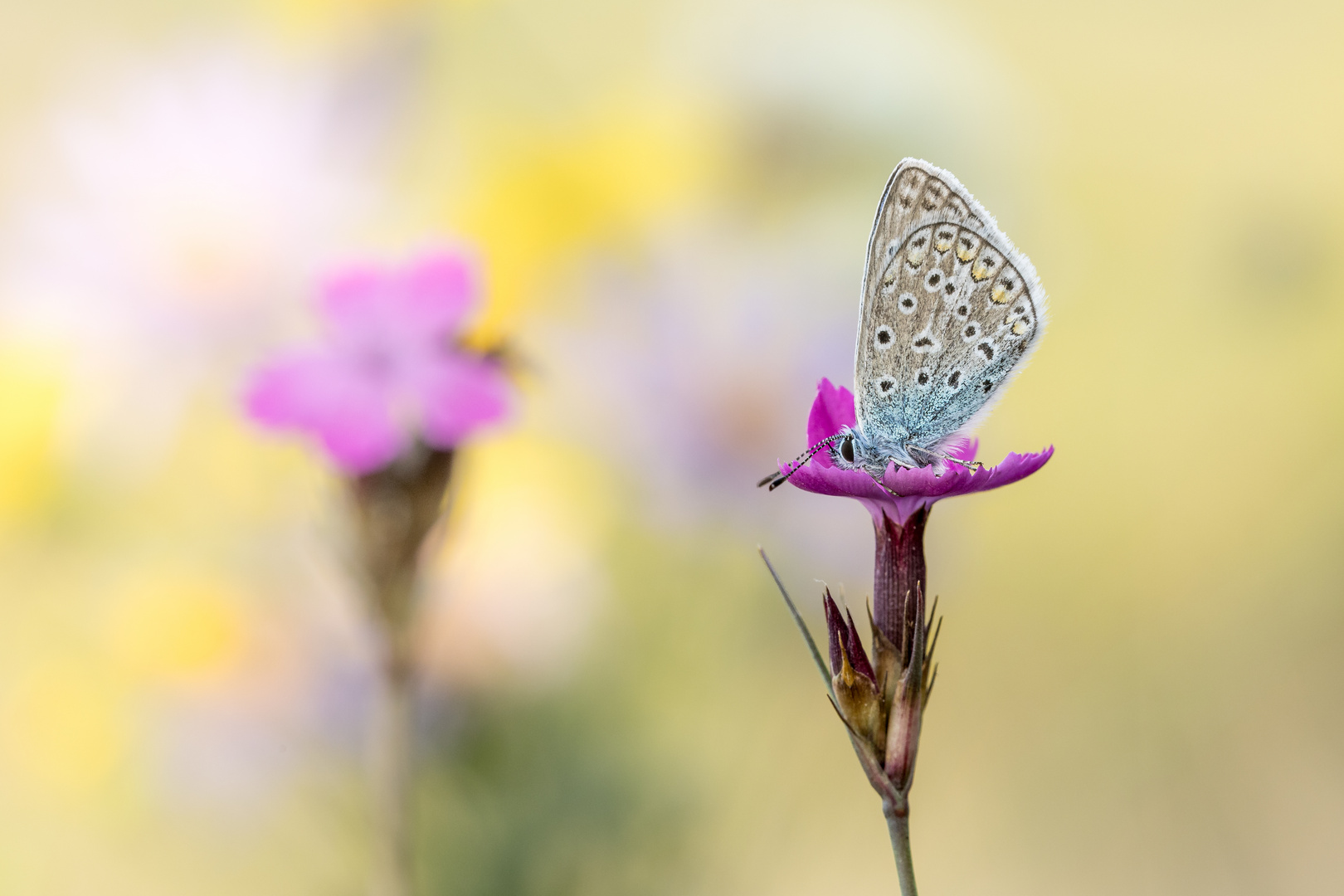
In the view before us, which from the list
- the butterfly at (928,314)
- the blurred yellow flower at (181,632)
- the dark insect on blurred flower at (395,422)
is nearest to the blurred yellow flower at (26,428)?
the blurred yellow flower at (181,632)

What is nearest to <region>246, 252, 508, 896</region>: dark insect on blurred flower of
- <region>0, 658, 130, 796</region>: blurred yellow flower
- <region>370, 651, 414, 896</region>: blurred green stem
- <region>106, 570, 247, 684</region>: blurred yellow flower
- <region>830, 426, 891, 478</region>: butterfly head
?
<region>370, 651, 414, 896</region>: blurred green stem

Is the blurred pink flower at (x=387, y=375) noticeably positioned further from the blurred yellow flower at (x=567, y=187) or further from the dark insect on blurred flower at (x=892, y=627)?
the blurred yellow flower at (x=567, y=187)

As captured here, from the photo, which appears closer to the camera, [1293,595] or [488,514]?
[488,514]

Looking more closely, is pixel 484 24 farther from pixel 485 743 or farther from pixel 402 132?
pixel 485 743

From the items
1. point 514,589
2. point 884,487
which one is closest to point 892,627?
point 884,487

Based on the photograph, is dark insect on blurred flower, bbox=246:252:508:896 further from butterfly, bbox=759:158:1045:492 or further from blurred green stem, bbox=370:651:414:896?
butterfly, bbox=759:158:1045:492

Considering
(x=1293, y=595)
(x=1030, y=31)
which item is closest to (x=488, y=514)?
(x=1293, y=595)
